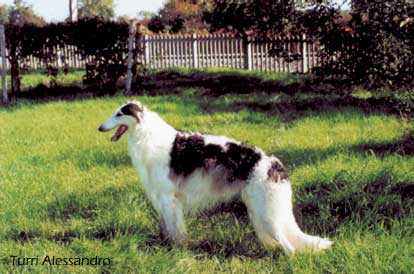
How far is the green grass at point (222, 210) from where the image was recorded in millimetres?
3869

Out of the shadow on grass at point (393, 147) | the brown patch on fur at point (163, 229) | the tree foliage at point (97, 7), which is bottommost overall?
the brown patch on fur at point (163, 229)

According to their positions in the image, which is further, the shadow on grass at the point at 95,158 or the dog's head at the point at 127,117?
the shadow on grass at the point at 95,158

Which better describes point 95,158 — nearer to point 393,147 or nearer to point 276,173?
point 276,173

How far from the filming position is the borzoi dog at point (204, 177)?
397 cm

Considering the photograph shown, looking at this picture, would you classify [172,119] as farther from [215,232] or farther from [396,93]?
[215,232]

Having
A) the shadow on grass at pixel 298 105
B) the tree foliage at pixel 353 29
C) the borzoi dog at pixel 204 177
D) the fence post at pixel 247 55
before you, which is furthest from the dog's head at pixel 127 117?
the fence post at pixel 247 55

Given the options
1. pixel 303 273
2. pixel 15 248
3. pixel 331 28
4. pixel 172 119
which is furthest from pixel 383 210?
pixel 331 28

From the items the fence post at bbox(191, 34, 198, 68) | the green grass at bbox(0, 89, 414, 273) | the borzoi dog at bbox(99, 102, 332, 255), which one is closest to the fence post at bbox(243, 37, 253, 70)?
the fence post at bbox(191, 34, 198, 68)

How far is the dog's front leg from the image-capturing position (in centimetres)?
428

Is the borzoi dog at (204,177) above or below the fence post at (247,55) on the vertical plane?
below

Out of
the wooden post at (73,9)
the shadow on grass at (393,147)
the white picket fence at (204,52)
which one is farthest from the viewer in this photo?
the wooden post at (73,9)

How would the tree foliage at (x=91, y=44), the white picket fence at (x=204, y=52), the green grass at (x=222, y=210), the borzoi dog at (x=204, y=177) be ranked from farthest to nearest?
1. the white picket fence at (x=204, y=52)
2. the tree foliage at (x=91, y=44)
3. the borzoi dog at (x=204, y=177)
4. the green grass at (x=222, y=210)

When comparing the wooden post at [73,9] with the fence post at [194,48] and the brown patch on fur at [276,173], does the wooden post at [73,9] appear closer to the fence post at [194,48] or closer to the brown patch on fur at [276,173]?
the fence post at [194,48]

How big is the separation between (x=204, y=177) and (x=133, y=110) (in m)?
0.82
